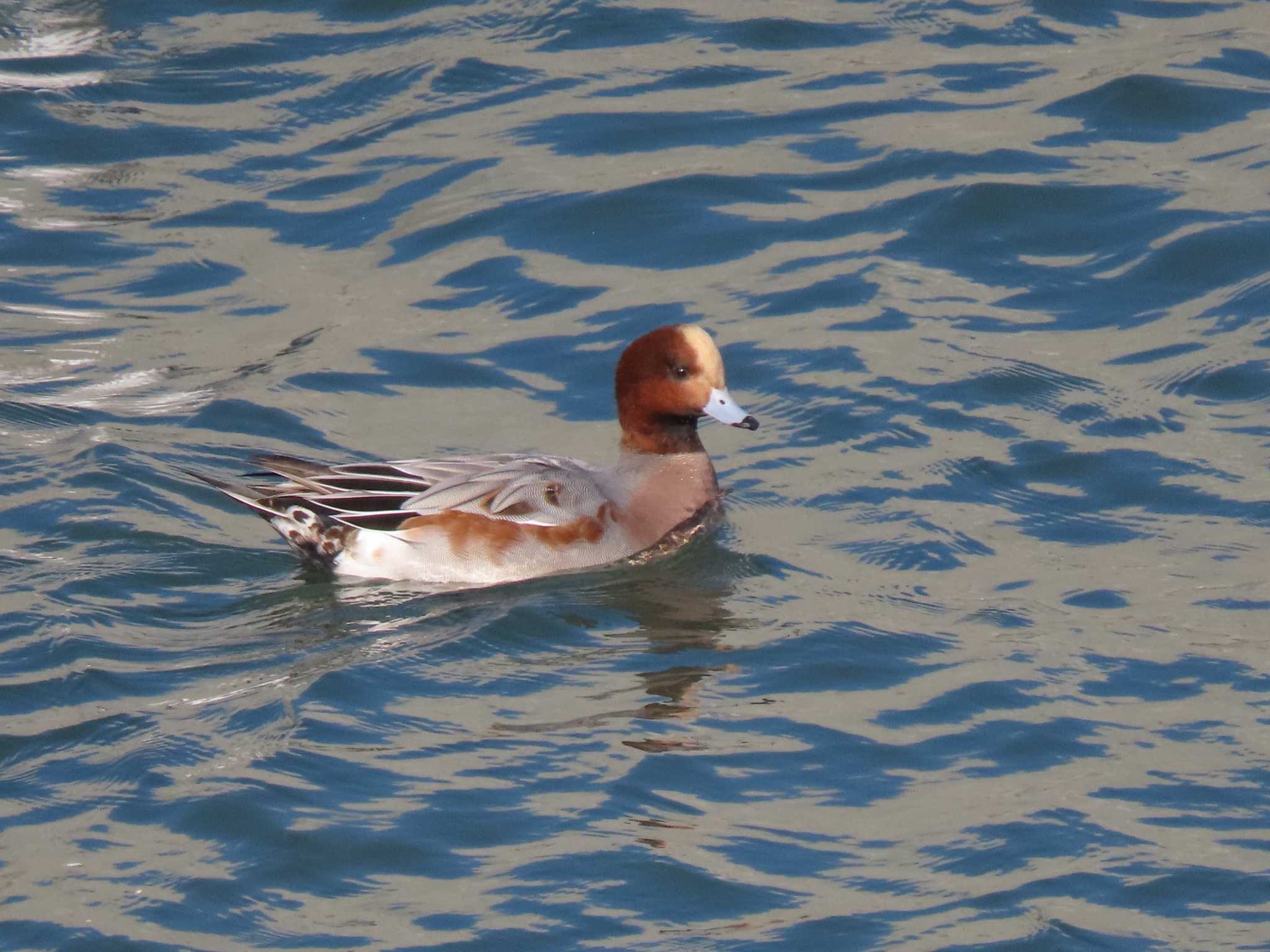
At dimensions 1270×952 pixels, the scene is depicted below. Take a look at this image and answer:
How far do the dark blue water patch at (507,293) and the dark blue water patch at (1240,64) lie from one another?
160 inches

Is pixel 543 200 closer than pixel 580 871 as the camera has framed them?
No

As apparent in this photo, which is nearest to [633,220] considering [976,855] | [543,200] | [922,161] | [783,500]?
[543,200]

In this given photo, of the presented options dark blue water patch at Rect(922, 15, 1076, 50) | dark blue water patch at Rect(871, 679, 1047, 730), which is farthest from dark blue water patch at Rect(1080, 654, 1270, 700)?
dark blue water patch at Rect(922, 15, 1076, 50)

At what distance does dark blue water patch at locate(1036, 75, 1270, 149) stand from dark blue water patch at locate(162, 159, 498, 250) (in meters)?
3.42

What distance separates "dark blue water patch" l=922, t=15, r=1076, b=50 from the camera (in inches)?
486

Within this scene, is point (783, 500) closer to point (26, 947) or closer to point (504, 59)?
point (26, 947)

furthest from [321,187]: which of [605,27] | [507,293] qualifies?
[605,27]

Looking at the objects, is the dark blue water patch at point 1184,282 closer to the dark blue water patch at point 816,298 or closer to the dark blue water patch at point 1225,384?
the dark blue water patch at point 1225,384

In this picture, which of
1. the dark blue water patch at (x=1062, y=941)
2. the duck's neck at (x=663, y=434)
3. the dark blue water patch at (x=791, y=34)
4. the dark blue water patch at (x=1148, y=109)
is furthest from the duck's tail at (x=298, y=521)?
the dark blue water patch at (x=791, y=34)

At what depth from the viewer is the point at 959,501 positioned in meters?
8.05

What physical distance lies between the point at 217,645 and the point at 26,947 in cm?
191

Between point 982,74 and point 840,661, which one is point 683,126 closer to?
point 982,74

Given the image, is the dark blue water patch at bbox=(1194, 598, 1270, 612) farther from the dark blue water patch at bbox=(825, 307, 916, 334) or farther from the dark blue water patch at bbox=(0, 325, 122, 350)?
the dark blue water patch at bbox=(0, 325, 122, 350)

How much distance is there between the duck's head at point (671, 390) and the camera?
8016 mm
